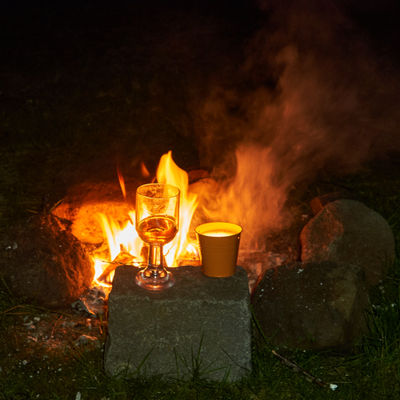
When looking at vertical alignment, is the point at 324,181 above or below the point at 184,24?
below

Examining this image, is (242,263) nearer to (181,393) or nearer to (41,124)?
(181,393)

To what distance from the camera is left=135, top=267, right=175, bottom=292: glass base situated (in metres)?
3.03

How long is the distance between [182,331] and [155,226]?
0.59 m

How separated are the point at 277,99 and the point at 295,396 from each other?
3751 millimetres

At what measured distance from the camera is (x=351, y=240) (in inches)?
162

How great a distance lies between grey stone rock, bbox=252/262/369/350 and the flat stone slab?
407 mm

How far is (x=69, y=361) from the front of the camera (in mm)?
3291

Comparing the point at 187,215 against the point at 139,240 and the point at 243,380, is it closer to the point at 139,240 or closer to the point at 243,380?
the point at 139,240

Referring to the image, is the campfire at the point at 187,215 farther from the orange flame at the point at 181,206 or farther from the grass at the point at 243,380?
the grass at the point at 243,380

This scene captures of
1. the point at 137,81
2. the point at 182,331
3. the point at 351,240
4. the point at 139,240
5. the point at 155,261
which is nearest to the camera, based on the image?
the point at 182,331

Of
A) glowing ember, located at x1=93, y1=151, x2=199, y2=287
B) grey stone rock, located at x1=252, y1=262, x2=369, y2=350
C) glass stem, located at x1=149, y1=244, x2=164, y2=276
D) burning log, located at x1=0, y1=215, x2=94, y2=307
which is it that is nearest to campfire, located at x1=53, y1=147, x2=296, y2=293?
glowing ember, located at x1=93, y1=151, x2=199, y2=287

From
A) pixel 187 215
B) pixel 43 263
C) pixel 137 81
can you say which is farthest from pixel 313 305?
pixel 137 81

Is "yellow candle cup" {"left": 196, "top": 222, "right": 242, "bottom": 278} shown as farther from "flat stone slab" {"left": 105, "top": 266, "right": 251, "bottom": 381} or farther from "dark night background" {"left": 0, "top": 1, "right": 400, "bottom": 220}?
"dark night background" {"left": 0, "top": 1, "right": 400, "bottom": 220}

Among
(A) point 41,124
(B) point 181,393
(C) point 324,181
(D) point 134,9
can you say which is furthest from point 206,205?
(D) point 134,9
